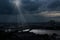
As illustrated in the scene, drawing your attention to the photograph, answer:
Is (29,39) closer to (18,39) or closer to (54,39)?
(18,39)

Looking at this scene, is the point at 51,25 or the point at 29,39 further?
the point at 51,25

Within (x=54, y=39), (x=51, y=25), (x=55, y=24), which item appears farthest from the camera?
(x=55, y=24)

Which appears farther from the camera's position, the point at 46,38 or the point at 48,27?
the point at 48,27

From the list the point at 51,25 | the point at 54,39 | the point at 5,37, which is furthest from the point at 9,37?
the point at 51,25

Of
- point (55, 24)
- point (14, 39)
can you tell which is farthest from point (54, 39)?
point (55, 24)

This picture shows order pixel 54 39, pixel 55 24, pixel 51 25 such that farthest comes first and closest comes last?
pixel 55 24
pixel 51 25
pixel 54 39

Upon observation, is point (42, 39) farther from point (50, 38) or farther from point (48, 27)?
point (48, 27)

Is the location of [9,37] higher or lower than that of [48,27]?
higher

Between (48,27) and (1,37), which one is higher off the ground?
(1,37)
